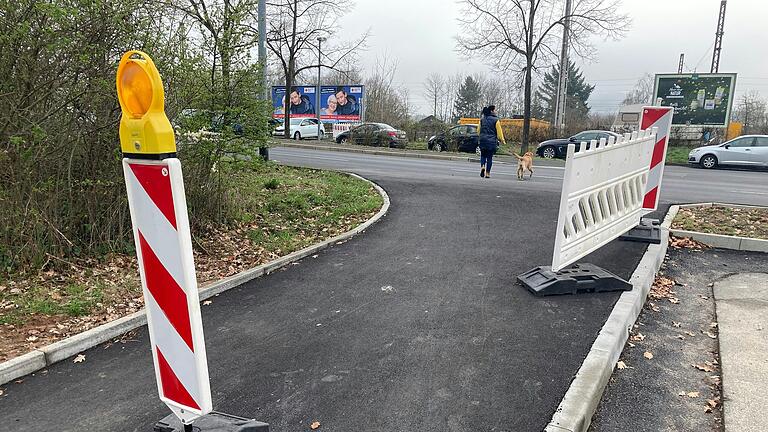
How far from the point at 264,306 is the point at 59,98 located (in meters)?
3.20

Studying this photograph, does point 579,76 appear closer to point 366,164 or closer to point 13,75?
point 366,164

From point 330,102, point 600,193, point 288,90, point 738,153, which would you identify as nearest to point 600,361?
point 600,193

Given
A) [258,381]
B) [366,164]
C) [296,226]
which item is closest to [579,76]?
[366,164]

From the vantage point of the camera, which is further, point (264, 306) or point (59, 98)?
point (59, 98)

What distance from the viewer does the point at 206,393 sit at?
212cm

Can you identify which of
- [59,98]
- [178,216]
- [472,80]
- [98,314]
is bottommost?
[98,314]

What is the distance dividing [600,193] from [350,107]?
36.6 meters

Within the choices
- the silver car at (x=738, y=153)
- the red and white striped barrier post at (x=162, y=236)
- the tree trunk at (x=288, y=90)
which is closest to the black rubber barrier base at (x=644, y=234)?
the red and white striped barrier post at (x=162, y=236)

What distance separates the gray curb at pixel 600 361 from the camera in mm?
2879

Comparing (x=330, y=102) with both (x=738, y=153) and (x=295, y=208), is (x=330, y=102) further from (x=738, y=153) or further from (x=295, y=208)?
(x=295, y=208)

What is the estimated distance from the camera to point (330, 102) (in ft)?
136

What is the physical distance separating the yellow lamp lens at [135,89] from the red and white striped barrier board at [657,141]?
6479 mm

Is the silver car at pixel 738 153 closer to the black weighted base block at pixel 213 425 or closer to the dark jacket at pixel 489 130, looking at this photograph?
the dark jacket at pixel 489 130

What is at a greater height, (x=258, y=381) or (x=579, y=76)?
(x=579, y=76)
